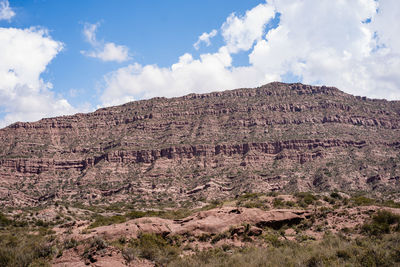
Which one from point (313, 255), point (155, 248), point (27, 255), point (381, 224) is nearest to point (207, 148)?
point (381, 224)

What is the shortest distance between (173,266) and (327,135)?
122026mm

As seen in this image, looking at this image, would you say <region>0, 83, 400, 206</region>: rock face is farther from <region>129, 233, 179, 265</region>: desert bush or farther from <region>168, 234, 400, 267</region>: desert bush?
<region>168, 234, 400, 267</region>: desert bush

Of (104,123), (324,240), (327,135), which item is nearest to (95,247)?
(324,240)

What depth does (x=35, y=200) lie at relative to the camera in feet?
296

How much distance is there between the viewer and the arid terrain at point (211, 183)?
1659 cm

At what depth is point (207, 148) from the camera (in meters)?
124

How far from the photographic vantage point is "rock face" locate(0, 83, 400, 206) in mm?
92312

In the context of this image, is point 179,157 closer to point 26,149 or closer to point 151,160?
point 151,160

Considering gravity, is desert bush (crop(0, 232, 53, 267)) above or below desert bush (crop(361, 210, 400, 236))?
below

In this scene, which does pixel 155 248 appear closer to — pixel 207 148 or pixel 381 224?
pixel 381 224

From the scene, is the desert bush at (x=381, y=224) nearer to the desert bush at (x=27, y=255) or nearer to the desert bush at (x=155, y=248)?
the desert bush at (x=155, y=248)

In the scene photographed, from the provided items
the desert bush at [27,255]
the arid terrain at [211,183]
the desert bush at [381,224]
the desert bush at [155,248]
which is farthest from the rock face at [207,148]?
the desert bush at [27,255]

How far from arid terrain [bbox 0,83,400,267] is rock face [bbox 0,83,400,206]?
0.56 metres

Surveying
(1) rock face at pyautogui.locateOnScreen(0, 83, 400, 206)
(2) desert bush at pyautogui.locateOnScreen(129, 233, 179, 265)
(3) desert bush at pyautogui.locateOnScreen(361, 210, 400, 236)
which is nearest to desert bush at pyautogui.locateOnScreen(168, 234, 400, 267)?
(2) desert bush at pyautogui.locateOnScreen(129, 233, 179, 265)
